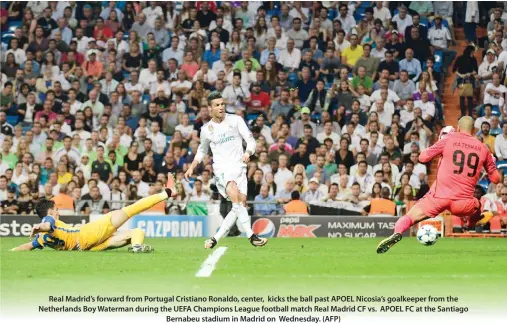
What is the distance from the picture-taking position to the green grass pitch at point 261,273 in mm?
10383

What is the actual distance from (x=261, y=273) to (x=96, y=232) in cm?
356

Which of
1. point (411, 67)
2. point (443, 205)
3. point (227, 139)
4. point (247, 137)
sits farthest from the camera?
point (411, 67)

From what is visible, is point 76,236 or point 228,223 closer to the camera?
point 76,236

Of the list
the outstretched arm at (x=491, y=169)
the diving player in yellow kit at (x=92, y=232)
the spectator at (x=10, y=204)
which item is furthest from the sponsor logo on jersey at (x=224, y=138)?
the spectator at (x=10, y=204)

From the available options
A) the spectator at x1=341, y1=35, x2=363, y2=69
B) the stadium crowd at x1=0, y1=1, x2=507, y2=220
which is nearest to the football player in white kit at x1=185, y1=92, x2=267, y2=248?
the stadium crowd at x1=0, y1=1, x2=507, y2=220

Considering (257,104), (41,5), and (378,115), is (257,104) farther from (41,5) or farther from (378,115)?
(41,5)

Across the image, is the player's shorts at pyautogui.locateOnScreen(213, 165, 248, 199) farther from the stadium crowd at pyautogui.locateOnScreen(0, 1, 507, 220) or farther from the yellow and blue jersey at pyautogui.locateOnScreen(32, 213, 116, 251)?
the stadium crowd at pyautogui.locateOnScreen(0, 1, 507, 220)

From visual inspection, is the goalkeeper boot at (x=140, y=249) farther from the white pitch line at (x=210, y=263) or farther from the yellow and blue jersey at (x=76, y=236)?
the white pitch line at (x=210, y=263)

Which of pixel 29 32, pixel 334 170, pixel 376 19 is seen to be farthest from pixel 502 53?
pixel 29 32

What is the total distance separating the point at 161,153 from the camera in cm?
2481

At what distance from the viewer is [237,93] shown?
2598 cm

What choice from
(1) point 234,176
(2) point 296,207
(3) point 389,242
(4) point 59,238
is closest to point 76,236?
(4) point 59,238

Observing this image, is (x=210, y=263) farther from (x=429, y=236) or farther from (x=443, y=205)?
(x=429, y=236)

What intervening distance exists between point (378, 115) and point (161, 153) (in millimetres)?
5355
